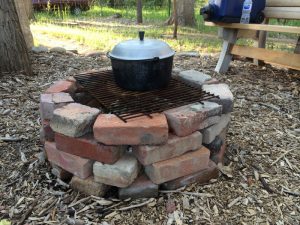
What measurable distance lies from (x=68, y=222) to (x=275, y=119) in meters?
2.12

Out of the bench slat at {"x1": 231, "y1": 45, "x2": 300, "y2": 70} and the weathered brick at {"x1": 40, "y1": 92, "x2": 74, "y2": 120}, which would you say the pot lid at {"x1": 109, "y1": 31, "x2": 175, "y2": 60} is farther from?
the bench slat at {"x1": 231, "y1": 45, "x2": 300, "y2": 70}

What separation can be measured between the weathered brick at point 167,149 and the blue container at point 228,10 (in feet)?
8.59

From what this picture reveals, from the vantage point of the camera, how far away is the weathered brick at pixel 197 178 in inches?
82.8

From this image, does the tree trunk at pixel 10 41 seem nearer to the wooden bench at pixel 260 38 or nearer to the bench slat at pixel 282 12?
the wooden bench at pixel 260 38

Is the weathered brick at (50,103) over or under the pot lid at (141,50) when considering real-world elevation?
under

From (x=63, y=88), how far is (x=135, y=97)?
545 millimetres

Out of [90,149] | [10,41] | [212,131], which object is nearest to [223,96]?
[212,131]

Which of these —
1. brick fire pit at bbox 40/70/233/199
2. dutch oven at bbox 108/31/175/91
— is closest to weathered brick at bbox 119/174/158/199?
brick fire pit at bbox 40/70/233/199

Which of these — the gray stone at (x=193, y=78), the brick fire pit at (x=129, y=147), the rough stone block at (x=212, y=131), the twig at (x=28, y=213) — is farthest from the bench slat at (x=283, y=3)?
the twig at (x=28, y=213)

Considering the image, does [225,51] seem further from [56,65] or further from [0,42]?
[0,42]

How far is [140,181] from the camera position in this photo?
204 centimetres

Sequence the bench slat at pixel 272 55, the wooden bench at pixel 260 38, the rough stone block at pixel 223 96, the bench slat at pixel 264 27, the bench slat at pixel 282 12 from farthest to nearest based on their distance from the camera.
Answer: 1. the bench slat at pixel 282 12
2. the wooden bench at pixel 260 38
3. the bench slat at pixel 272 55
4. the bench slat at pixel 264 27
5. the rough stone block at pixel 223 96

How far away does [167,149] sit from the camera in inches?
78.1

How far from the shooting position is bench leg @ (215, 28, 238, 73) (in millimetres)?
4484
